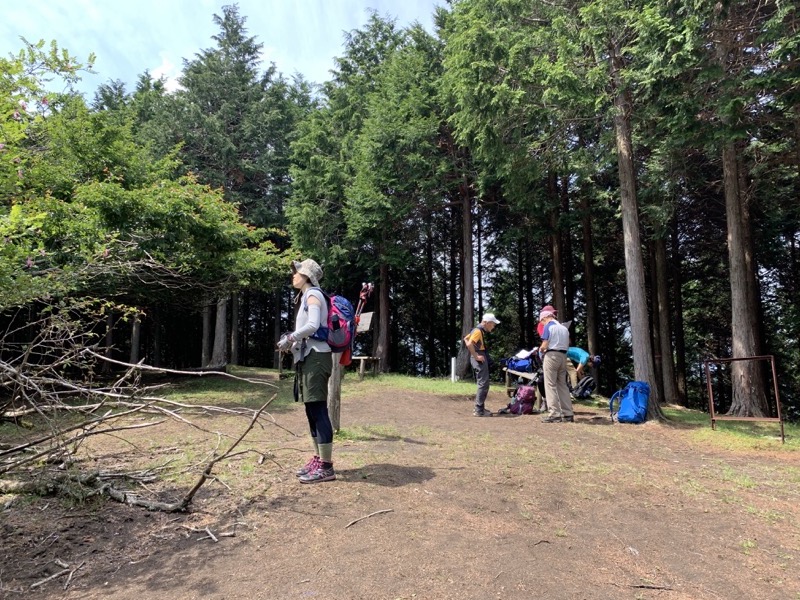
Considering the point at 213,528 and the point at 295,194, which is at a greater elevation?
the point at 295,194

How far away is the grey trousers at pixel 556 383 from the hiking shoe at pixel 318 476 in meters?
4.93

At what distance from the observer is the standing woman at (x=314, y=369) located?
4.26 metres

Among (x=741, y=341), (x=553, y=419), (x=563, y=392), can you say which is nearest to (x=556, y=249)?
(x=741, y=341)

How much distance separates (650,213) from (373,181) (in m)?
8.48

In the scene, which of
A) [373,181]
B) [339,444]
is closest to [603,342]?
[373,181]

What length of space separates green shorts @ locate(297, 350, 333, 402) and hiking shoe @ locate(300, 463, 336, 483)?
649mm

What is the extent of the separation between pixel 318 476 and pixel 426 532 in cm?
125

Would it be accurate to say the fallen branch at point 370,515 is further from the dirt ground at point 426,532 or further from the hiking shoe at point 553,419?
the hiking shoe at point 553,419

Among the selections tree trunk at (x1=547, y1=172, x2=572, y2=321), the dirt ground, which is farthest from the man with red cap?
tree trunk at (x1=547, y1=172, x2=572, y2=321)

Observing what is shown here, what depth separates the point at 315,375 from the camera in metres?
4.26

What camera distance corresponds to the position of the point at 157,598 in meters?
2.71

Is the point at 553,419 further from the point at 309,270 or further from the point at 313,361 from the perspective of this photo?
the point at 309,270

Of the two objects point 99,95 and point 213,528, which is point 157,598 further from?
point 99,95

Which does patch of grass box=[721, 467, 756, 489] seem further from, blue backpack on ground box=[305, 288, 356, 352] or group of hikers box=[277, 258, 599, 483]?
blue backpack on ground box=[305, 288, 356, 352]
